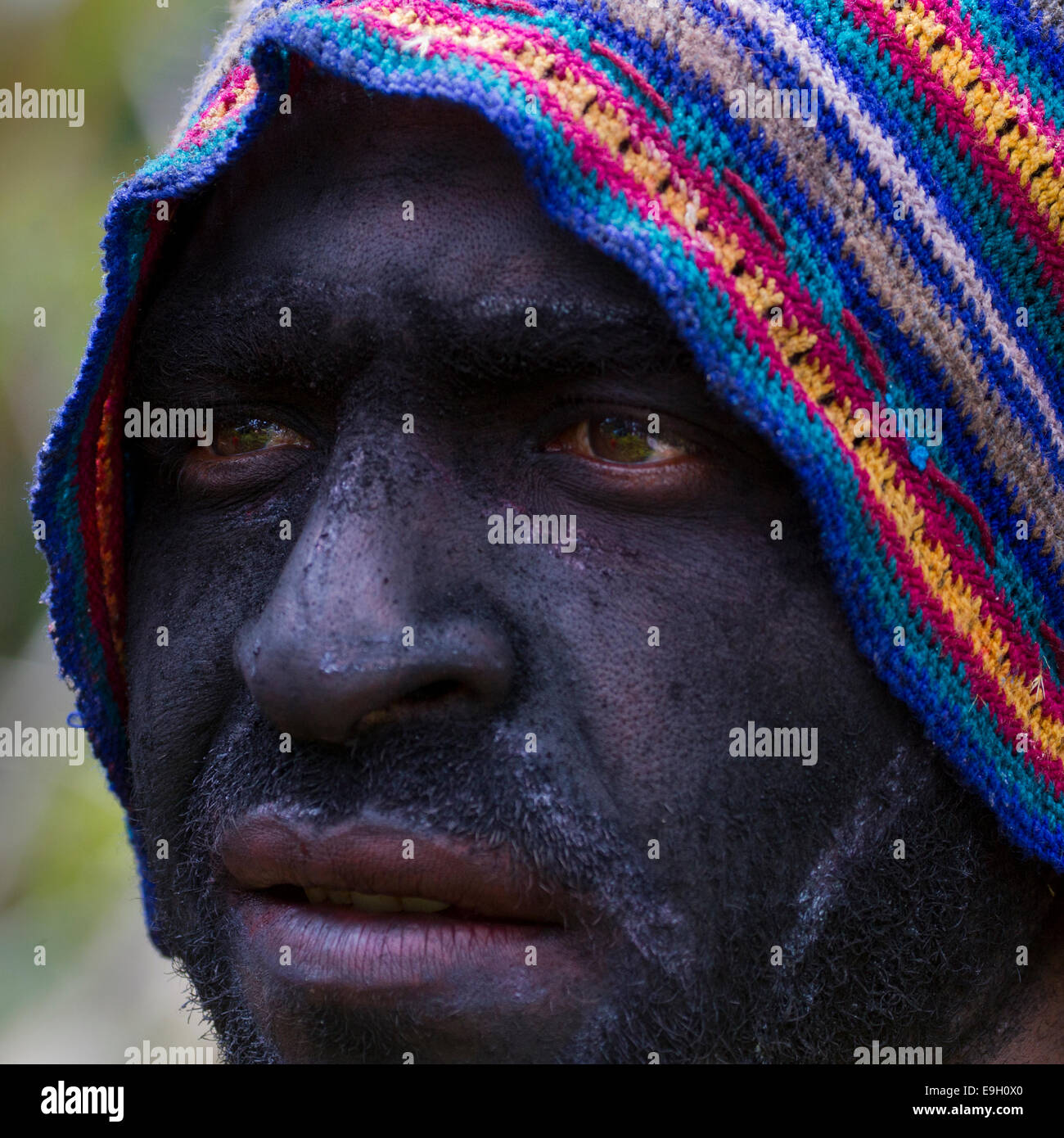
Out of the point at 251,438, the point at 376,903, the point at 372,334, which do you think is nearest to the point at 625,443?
the point at 372,334

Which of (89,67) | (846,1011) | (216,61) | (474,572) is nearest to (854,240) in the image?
(474,572)

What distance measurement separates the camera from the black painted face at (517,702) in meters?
2.01

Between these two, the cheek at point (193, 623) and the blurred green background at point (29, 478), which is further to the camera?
the blurred green background at point (29, 478)

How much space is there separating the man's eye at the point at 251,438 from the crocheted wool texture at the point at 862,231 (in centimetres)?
40

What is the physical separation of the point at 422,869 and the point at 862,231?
1.17m

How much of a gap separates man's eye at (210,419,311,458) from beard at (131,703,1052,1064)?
486 mm

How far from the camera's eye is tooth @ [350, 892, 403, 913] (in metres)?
2.10

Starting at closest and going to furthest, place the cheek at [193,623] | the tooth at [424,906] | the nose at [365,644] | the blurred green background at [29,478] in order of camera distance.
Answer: the nose at [365,644]
the tooth at [424,906]
the cheek at [193,623]
the blurred green background at [29,478]

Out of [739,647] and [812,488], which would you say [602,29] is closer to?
[812,488]

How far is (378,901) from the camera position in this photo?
2113 millimetres

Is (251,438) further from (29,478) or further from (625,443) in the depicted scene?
(29,478)

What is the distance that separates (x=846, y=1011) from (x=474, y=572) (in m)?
0.92

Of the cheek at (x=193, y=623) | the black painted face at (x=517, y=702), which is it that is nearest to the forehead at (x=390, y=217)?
the black painted face at (x=517, y=702)

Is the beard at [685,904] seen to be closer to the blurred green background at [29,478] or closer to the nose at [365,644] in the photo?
the nose at [365,644]
